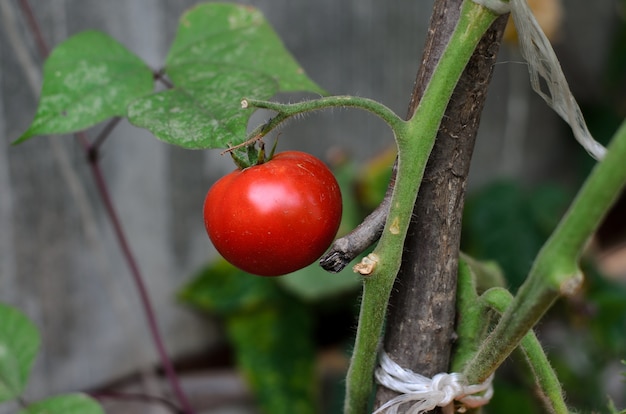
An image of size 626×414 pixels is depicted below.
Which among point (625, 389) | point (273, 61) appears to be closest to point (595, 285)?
point (625, 389)

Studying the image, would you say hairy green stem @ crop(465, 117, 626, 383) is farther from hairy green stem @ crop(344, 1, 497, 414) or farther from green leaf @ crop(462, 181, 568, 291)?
green leaf @ crop(462, 181, 568, 291)

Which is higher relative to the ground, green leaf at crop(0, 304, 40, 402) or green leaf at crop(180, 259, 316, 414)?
green leaf at crop(0, 304, 40, 402)

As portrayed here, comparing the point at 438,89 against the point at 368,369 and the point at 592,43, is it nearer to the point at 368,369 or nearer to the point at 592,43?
the point at 368,369

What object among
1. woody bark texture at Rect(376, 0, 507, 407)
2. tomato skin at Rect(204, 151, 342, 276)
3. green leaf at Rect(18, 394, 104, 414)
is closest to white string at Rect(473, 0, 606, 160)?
woody bark texture at Rect(376, 0, 507, 407)

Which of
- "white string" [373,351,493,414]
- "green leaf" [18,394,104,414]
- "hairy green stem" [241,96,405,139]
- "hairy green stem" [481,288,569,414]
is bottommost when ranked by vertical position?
"green leaf" [18,394,104,414]

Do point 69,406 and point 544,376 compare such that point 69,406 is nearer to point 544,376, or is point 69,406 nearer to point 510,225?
point 544,376

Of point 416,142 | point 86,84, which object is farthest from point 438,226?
point 86,84
